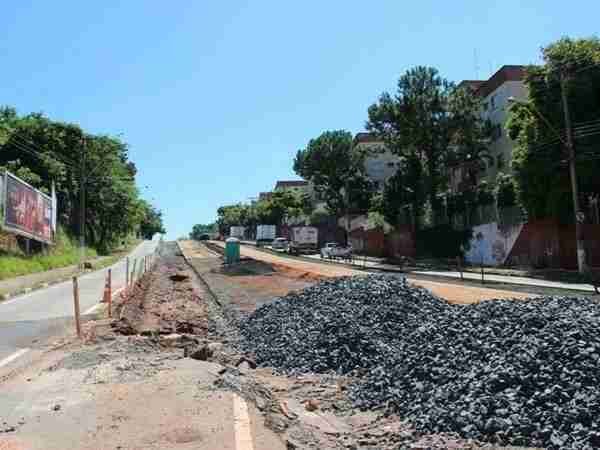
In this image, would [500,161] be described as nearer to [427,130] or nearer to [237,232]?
[427,130]

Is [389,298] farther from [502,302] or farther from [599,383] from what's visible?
[599,383]

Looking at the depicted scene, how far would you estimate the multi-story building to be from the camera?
59.5 meters

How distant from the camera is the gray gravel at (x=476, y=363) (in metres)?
6.59

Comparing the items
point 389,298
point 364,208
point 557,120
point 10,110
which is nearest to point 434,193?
point 557,120

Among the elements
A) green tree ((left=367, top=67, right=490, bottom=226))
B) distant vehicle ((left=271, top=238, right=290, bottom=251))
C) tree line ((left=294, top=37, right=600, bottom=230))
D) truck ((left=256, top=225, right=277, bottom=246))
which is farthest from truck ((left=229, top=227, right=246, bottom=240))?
green tree ((left=367, top=67, right=490, bottom=226))

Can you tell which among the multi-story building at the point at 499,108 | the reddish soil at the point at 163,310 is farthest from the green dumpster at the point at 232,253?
the multi-story building at the point at 499,108

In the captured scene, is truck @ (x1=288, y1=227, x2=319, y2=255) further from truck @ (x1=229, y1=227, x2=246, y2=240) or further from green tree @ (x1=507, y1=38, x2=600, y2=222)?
truck @ (x1=229, y1=227, x2=246, y2=240)

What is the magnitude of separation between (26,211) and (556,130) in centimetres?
3494

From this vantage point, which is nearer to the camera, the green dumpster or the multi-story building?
the green dumpster

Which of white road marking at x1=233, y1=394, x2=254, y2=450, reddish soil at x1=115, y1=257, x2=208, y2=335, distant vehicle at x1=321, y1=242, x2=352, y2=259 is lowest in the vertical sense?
reddish soil at x1=115, y1=257, x2=208, y2=335

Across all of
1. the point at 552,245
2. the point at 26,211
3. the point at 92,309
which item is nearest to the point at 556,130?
the point at 552,245

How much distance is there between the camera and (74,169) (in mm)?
70438

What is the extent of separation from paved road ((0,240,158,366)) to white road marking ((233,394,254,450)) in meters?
7.13

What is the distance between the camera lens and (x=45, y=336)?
54.4 ft
